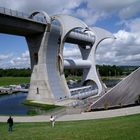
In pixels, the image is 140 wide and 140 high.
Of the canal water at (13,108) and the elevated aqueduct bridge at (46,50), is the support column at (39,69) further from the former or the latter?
the canal water at (13,108)

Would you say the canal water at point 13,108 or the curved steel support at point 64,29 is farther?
the curved steel support at point 64,29

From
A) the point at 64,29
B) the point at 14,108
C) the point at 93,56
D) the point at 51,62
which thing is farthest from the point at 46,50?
the point at 93,56

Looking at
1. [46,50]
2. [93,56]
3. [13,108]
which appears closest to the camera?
[13,108]

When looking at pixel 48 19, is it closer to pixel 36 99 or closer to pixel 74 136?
pixel 36 99

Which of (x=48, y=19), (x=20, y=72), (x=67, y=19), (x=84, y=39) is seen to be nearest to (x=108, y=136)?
(x=48, y=19)

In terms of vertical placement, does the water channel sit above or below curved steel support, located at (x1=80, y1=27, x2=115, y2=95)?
below

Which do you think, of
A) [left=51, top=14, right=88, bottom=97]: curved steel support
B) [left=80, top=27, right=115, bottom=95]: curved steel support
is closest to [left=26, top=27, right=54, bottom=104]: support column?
[left=51, top=14, right=88, bottom=97]: curved steel support

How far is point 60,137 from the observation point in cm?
1452

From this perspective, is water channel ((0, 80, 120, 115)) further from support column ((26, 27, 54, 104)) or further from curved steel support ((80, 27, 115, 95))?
curved steel support ((80, 27, 115, 95))

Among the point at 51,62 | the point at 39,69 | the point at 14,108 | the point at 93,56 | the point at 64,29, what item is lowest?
the point at 14,108

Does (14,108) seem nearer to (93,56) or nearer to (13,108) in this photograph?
(13,108)

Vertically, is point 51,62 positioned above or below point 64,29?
below

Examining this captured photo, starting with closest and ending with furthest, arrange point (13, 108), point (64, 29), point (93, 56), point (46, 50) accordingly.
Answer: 1. point (13, 108)
2. point (46, 50)
3. point (64, 29)
4. point (93, 56)

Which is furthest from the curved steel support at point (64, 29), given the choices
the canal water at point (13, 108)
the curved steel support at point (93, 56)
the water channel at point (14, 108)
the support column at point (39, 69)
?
the curved steel support at point (93, 56)
